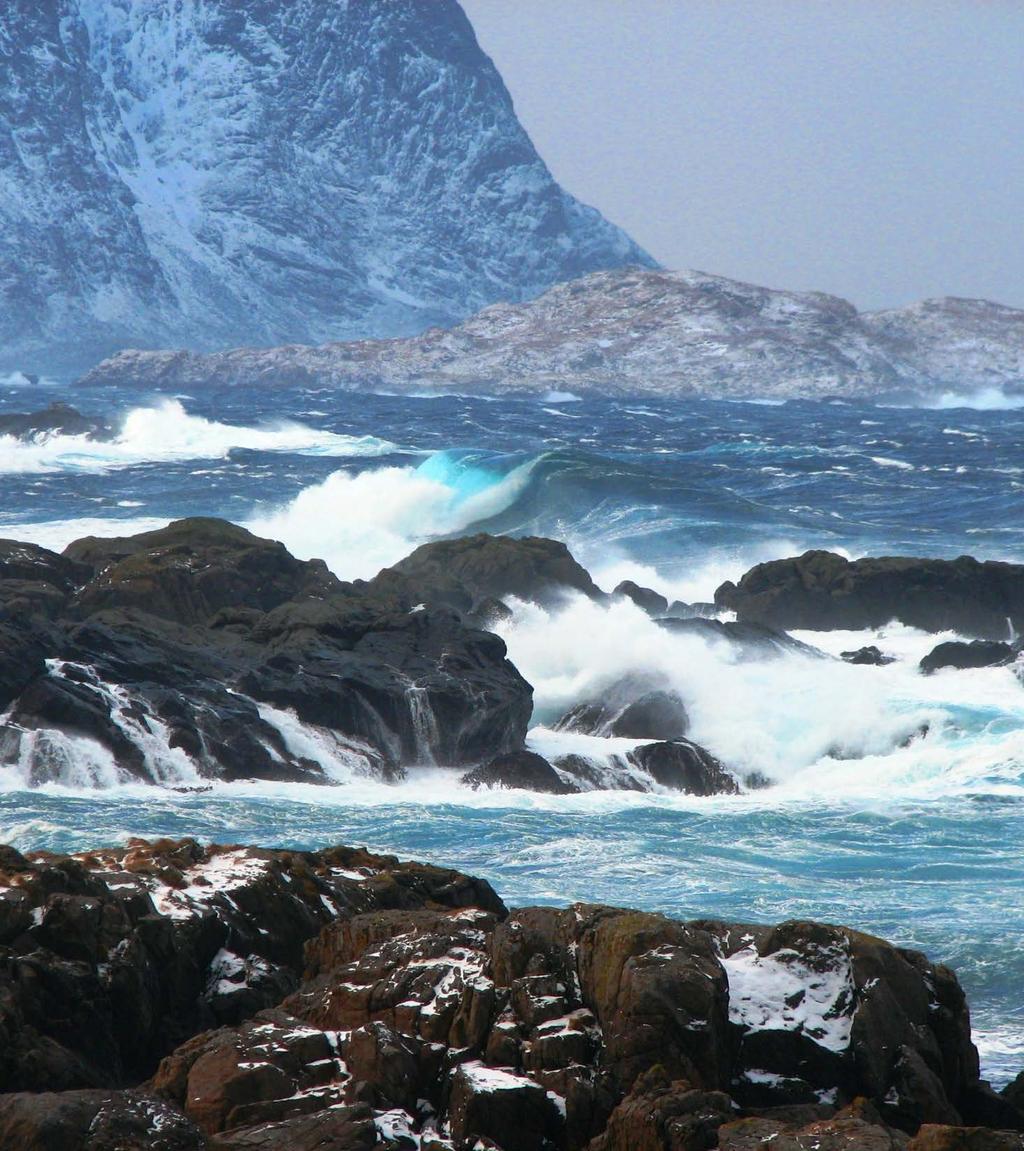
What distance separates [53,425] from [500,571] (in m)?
52.0

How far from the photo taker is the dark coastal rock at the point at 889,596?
125 feet

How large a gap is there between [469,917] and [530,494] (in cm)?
4755

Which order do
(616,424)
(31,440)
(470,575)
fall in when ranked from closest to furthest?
(470,575) < (31,440) < (616,424)

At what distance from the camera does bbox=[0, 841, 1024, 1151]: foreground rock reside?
10.6 meters

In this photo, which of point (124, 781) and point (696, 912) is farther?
point (124, 781)

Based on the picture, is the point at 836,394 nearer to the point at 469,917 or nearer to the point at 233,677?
the point at 233,677

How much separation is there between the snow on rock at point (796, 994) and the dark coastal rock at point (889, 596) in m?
25.9

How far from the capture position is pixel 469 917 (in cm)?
1313

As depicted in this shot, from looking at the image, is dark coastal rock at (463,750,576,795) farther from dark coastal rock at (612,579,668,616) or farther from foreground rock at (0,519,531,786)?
dark coastal rock at (612,579,668,616)

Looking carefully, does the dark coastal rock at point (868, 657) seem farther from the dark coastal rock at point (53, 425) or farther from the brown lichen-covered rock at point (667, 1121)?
the dark coastal rock at point (53, 425)

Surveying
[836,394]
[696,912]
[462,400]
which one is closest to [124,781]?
[696,912]

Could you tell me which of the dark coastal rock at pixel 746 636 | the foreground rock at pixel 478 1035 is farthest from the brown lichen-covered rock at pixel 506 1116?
the dark coastal rock at pixel 746 636

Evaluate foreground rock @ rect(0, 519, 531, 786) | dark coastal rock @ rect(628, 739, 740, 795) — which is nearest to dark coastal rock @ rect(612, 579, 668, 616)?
foreground rock @ rect(0, 519, 531, 786)

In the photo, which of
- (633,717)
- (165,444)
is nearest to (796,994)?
(633,717)
